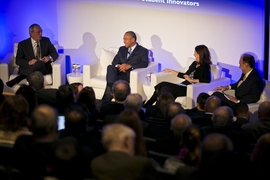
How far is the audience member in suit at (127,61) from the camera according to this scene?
916 cm

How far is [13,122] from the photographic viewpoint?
16.0 ft

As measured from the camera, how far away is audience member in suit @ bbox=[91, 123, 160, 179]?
3.97 meters

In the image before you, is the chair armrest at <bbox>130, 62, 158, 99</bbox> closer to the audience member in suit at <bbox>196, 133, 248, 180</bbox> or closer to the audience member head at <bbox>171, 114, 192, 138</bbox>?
the audience member head at <bbox>171, 114, 192, 138</bbox>

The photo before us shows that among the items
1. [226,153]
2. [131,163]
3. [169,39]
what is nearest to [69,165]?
[131,163]

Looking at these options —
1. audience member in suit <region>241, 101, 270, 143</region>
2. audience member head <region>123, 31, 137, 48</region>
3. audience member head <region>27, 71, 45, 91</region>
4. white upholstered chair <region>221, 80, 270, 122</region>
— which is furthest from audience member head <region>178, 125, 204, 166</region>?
audience member head <region>123, 31, 137, 48</region>

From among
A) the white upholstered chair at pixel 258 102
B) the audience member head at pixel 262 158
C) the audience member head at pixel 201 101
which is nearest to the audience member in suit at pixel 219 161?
the audience member head at pixel 262 158

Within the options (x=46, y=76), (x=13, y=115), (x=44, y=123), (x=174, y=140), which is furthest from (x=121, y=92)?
(x=46, y=76)

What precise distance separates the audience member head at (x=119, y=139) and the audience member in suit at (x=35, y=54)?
539 cm

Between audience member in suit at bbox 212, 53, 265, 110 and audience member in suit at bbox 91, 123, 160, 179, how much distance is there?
4171mm

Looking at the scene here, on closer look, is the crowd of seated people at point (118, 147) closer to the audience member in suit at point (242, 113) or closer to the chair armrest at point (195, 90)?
the audience member in suit at point (242, 113)

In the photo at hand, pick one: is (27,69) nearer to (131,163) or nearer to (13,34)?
(13,34)

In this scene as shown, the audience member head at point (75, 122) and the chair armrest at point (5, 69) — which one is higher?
the chair armrest at point (5, 69)

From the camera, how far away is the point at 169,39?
985cm

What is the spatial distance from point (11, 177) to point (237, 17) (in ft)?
18.9
